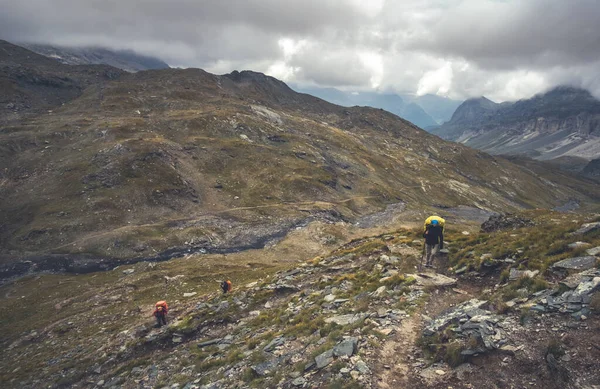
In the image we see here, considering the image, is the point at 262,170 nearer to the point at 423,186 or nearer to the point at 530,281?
the point at 423,186

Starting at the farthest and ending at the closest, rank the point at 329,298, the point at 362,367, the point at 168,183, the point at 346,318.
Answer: the point at 168,183
the point at 329,298
the point at 346,318
the point at 362,367

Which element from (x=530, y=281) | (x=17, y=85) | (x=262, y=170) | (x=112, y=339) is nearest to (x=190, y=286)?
(x=112, y=339)

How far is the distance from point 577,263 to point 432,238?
931 cm

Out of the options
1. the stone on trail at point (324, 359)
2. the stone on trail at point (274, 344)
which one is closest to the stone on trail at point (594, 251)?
the stone on trail at point (324, 359)

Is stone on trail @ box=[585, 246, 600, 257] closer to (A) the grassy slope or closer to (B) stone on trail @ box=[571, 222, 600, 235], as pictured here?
(B) stone on trail @ box=[571, 222, 600, 235]

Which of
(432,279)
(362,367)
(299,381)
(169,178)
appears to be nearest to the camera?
(362,367)

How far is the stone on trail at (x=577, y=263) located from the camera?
16.1m

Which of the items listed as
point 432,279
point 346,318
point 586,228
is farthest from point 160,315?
point 586,228

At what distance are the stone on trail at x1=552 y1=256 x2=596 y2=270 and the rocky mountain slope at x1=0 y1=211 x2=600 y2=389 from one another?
0.09 m

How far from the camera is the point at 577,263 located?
1667cm

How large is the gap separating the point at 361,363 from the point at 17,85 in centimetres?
25857

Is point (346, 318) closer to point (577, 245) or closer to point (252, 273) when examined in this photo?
point (577, 245)

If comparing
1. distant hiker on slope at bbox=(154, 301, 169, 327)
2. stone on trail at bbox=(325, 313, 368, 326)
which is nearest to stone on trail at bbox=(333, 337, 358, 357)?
stone on trail at bbox=(325, 313, 368, 326)

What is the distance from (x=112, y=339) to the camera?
31.4m
